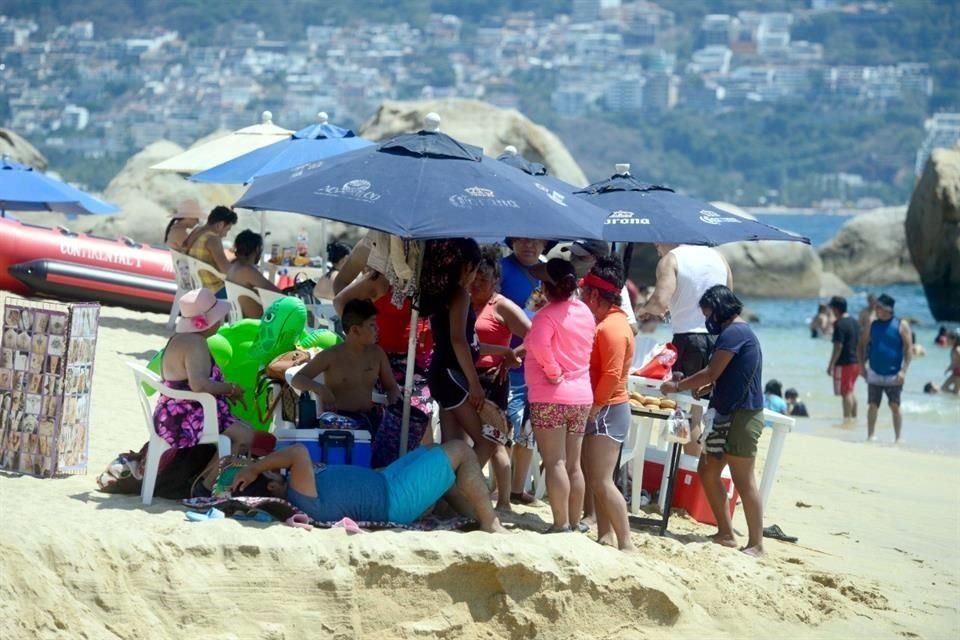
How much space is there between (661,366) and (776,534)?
1.10 metres

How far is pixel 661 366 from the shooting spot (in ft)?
26.9

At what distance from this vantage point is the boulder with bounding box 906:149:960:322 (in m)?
28.1

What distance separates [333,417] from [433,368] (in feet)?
1.66

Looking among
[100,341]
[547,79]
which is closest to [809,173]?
[547,79]

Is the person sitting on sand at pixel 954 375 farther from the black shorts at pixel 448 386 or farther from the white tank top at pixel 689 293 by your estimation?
the black shorts at pixel 448 386

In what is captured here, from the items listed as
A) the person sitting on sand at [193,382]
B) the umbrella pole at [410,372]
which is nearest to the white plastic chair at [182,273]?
the person sitting on sand at [193,382]

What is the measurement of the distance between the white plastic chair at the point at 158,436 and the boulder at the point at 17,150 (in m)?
19.5

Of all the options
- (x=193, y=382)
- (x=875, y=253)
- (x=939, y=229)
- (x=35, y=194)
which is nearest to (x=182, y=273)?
(x=35, y=194)

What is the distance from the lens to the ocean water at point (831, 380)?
51.5ft

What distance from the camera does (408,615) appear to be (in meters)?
6.20

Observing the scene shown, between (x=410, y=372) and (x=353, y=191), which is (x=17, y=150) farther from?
(x=353, y=191)

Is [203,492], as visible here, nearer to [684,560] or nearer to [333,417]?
[333,417]

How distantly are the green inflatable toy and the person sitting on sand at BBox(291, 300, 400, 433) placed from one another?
0.22m

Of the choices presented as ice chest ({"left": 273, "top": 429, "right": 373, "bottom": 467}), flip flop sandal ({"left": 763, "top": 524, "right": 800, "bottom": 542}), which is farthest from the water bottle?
flip flop sandal ({"left": 763, "top": 524, "right": 800, "bottom": 542})
